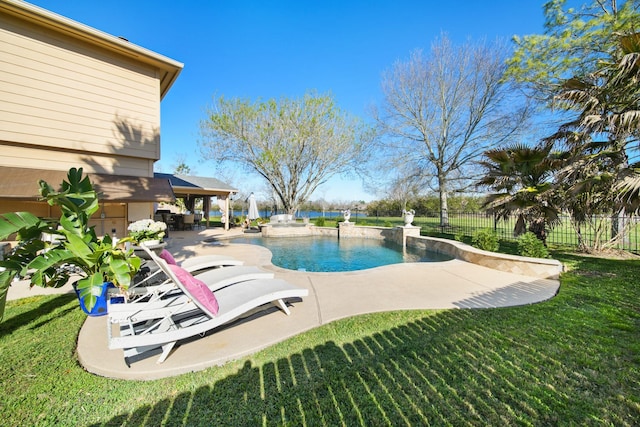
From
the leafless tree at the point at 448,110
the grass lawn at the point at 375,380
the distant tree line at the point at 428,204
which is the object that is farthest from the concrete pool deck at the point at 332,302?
the distant tree line at the point at 428,204

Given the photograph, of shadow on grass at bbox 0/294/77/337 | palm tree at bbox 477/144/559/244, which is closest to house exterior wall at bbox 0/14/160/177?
shadow on grass at bbox 0/294/77/337

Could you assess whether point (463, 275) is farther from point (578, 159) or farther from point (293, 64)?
point (293, 64)

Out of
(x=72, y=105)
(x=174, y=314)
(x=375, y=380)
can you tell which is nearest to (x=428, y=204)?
(x=72, y=105)

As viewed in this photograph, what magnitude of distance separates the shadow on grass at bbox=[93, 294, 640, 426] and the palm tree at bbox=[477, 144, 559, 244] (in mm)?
5462

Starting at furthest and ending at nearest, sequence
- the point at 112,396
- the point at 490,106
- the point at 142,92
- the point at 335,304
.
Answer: the point at 490,106 → the point at 142,92 → the point at 335,304 → the point at 112,396

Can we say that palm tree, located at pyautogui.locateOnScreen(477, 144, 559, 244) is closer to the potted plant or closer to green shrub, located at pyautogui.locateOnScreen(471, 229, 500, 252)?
green shrub, located at pyautogui.locateOnScreen(471, 229, 500, 252)

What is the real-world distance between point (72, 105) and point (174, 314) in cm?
825

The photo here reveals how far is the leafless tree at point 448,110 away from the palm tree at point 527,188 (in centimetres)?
790

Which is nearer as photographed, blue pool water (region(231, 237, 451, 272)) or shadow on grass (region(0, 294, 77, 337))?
shadow on grass (region(0, 294, 77, 337))

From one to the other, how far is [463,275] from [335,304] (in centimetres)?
391

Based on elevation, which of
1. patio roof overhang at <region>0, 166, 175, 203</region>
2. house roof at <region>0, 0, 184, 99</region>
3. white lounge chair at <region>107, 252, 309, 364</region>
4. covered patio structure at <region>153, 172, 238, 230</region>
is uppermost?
house roof at <region>0, 0, 184, 99</region>

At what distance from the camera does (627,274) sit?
6.01m

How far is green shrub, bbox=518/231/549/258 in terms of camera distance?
6.55 metres

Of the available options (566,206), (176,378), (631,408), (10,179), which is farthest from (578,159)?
(10,179)
